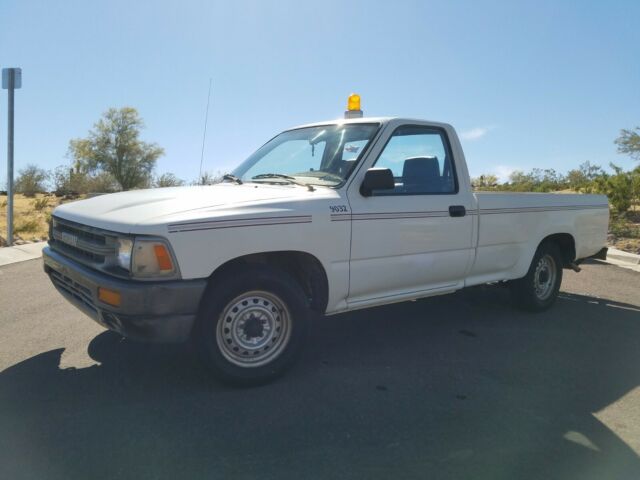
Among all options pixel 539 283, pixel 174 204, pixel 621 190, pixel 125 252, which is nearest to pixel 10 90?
pixel 174 204

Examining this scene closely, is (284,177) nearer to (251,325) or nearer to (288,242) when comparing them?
(288,242)

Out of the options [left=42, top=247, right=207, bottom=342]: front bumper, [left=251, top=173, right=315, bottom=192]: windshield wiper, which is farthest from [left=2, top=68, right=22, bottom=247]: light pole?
[left=42, top=247, right=207, bottom=342]: front bumper

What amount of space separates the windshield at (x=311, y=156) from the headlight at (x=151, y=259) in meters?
1.45

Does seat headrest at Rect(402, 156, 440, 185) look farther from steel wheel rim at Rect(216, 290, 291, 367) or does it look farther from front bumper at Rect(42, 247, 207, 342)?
front bumper at Rect(42, 247, 207, 342)

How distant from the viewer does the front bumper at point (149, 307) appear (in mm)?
3102

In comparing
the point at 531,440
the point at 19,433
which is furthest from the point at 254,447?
the point at 531,440

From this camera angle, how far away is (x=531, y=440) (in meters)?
3.00

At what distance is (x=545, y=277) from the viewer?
19.6 ft

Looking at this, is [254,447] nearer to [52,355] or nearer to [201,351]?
[201,351]

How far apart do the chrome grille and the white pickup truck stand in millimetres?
15

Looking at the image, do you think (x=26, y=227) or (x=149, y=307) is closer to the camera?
(x=149, y=307)

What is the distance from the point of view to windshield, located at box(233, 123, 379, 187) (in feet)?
13.8

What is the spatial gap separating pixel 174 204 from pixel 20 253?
23.6 feet

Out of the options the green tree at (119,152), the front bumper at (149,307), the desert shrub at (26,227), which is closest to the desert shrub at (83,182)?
the green tree at (119,152)
